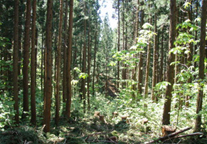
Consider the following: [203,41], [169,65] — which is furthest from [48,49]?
[203,41]

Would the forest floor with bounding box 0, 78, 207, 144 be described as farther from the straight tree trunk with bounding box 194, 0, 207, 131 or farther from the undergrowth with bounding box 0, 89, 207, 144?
the straight tree trunk with bounding box 194, 0, 207, 131

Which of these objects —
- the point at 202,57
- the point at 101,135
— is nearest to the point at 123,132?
the point at 101,135

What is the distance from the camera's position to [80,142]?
659cm

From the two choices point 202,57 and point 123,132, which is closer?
point 202,57

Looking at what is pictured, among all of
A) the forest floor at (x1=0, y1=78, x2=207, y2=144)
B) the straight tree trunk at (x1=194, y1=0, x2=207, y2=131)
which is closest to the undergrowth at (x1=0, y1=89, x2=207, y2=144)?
the forest floor at (x1=0, y1=78, x2=207, y2=144)

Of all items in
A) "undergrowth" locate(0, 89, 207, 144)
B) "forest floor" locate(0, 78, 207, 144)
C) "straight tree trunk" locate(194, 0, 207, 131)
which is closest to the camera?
"forest floor" locate(0, 78, 207, 144)

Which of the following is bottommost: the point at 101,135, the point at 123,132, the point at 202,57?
the point at 123,132

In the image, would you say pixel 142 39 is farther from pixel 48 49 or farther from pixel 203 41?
pixel 48 49

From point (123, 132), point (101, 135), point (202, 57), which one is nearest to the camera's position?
point (202, 57)

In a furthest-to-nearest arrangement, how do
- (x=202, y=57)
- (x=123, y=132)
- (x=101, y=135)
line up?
(x=123, y=132) → (x=101, y=135) → (x=202, y=57)

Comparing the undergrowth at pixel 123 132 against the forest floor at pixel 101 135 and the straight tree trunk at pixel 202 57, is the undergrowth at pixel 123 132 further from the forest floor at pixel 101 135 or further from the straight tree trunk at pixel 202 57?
the straight tree trunk at pixel 202 57

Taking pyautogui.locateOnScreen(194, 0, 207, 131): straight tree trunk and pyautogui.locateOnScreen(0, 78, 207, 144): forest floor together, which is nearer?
pyautogui.locateOnScreen(0, 78, 207, 144): forest floor

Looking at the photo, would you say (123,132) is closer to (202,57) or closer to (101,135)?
(101,135)

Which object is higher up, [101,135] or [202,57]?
[202,57]
